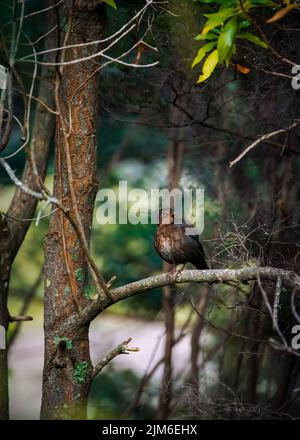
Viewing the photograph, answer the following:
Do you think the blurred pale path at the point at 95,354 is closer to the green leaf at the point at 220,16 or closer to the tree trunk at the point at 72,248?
the tree trunk at the point at 72,248

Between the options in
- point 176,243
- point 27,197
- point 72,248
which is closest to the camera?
point 72,248

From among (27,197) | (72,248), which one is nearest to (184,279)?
(72,248)

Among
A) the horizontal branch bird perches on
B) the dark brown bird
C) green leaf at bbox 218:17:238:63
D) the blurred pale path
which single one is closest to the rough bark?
the horizontal branch bird perches on

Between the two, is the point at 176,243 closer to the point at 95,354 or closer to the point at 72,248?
the point at 72,248

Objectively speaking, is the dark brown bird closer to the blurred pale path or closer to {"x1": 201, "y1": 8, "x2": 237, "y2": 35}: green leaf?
{"x1": 201, "y1": 8, "x2": 237, "y2": 35}: green leaf

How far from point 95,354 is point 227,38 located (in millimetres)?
6063

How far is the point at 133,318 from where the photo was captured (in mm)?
8570

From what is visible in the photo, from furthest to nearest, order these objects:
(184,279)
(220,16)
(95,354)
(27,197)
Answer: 1. (95,354)
2. (27,197)
3. (184,279)
4. (220,16)

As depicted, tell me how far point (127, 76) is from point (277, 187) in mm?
1729

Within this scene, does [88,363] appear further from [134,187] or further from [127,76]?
[134,187]

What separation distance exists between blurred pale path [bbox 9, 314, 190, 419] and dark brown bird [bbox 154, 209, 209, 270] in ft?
11.4

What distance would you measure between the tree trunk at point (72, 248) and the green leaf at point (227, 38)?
1141 mm

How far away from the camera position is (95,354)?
892cm
